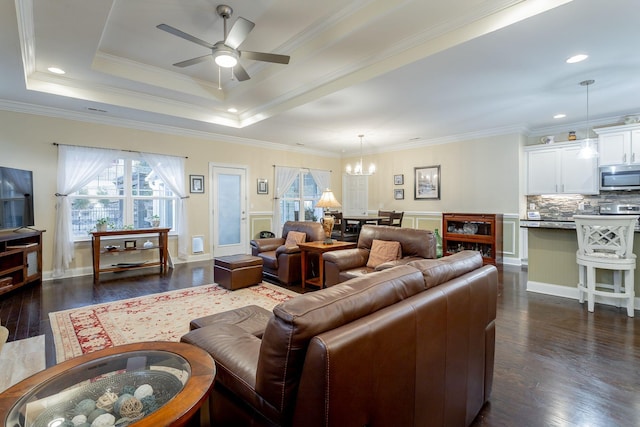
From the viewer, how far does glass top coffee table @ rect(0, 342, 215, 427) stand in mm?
989

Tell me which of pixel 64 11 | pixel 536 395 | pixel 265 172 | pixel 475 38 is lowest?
pixel 536 395

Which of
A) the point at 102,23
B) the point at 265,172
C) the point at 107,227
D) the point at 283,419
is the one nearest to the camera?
the point at 283,419

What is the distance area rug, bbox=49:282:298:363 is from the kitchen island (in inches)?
134

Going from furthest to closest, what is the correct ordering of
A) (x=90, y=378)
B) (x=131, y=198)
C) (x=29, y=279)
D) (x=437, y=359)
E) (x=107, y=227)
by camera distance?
(x=131, y=198) < (x=107, y=227) < (x=29, y=279) < (x=437, y=359) < (x=90, y=378)

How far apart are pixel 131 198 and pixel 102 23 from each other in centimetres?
349

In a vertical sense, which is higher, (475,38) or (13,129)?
(475,38)

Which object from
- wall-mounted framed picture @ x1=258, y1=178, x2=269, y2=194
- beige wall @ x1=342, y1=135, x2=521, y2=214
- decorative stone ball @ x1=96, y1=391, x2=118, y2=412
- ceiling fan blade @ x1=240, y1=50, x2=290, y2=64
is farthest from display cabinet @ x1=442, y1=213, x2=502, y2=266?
decorative stone ball @ x1=96, y1=391, x2=118, y2=412

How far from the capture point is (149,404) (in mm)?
1100

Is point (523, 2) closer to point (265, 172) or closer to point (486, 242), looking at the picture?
point (486, 242)

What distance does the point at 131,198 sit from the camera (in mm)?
5723

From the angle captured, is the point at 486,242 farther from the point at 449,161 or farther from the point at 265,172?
the point at 265,172

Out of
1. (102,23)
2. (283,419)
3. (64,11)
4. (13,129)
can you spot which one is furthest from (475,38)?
(13,129)

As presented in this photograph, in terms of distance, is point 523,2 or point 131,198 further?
point 131,198

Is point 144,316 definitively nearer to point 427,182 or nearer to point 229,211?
point 229,211
